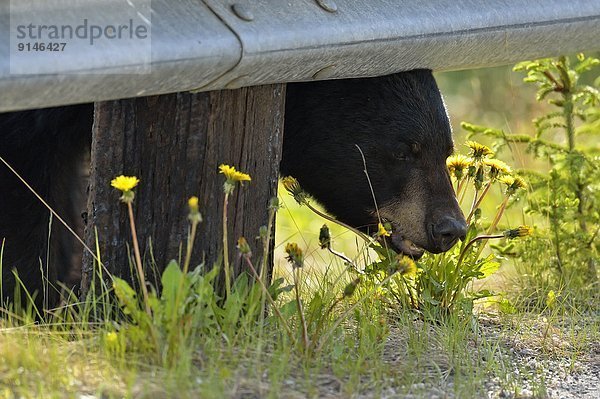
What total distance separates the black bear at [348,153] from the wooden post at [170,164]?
21.0 inches

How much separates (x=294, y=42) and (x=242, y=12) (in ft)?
0.58

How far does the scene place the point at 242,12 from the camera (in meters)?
3.02

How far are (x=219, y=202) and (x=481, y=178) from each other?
1048 millimetres

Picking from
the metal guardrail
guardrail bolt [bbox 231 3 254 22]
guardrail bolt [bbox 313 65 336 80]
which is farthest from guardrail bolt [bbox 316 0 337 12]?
guardrail bolt [bbox 231 3 254 22]

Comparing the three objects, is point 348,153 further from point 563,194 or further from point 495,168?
point 563,194

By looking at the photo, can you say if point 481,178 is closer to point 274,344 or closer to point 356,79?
point 356,79

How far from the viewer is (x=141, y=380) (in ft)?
8.87

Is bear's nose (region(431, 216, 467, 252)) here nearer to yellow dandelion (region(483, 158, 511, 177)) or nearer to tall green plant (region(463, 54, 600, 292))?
yellow dandelion (region(483, 158, 511, 177))

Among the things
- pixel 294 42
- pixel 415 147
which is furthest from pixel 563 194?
pixel 294 42

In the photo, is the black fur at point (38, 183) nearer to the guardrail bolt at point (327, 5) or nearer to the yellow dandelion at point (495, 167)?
the guardrail bolt at point (327, 5)

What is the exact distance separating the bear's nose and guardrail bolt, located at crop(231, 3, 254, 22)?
1160 mm

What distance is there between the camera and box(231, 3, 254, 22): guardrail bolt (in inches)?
118

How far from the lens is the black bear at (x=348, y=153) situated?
12.7 feet

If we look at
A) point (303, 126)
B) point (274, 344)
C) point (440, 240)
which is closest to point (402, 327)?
point (440, 240)
